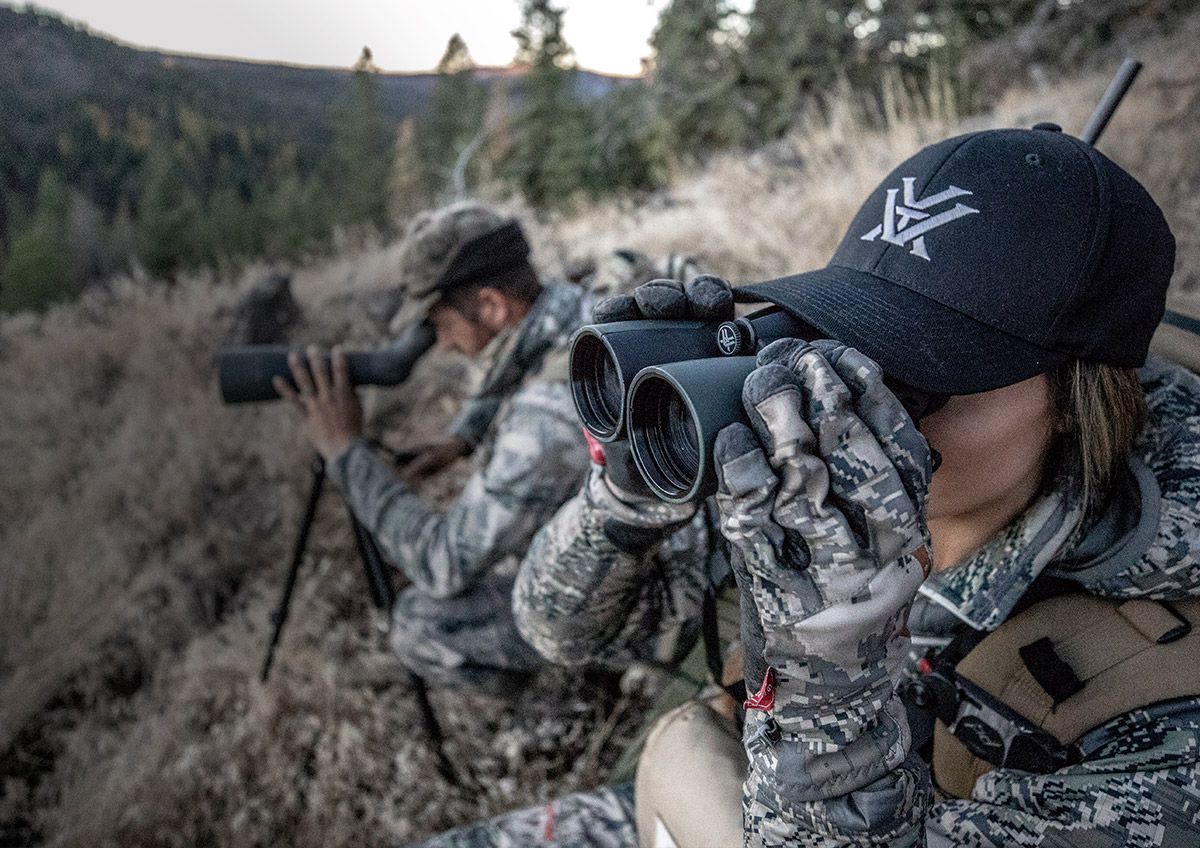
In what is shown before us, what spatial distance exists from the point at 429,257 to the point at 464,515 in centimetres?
87

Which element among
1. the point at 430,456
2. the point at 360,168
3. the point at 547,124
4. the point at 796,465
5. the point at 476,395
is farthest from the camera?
the point at 360,168

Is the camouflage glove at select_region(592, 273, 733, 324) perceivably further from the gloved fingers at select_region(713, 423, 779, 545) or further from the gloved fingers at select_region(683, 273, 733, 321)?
the gloved fingers at select_region(713, 423, 779, 545)

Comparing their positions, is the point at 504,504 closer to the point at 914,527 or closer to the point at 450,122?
the point at 914,527

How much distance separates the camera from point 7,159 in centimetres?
514

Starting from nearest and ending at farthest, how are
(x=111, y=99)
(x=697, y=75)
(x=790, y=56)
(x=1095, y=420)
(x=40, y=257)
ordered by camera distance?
(x=1095, y=420), (x=111, y=99), (x=40, y=257), (x=790, y=56), (x=697, y=75)

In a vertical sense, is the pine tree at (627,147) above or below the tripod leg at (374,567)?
above

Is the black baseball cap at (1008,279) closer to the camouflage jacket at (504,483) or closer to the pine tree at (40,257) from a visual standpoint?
the camouflage jacket at (504,483)

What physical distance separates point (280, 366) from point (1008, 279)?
2.19m

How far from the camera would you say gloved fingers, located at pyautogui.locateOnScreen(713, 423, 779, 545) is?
2.54ft

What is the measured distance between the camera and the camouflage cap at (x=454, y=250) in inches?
99.9

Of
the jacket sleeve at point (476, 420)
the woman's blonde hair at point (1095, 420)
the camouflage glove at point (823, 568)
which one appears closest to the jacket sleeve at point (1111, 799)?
the camouflage glove at point (823, 568)

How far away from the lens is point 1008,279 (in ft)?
3.45

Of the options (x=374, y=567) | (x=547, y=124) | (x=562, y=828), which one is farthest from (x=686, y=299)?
(x=547, y=124)

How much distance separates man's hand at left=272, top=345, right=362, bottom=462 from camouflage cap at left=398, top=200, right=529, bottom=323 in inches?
14.1
